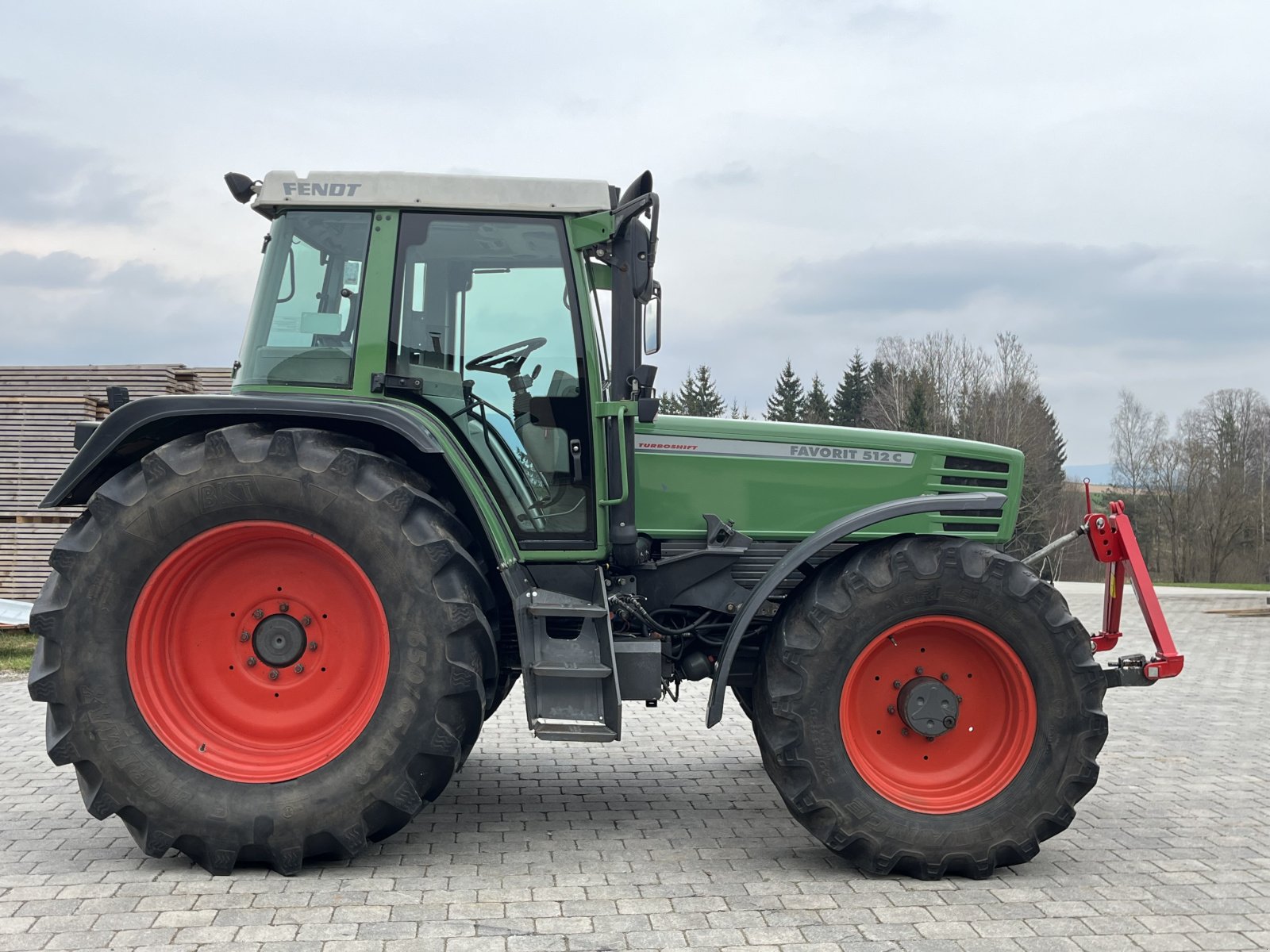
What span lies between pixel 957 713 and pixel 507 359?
2.41 meters

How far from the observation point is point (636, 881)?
4383 millimetres

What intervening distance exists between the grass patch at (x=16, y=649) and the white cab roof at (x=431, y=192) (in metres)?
6.65

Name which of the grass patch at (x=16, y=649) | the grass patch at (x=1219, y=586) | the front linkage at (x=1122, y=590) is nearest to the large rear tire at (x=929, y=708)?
the front linkage at (x=1122, y=590)

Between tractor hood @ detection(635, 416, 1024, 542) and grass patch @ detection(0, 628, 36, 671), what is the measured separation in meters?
7.05

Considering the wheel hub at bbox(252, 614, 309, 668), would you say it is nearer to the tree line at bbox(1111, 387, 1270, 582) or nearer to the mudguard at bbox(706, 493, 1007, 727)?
the mudguard at bbox(706, 493, 1007, 727)

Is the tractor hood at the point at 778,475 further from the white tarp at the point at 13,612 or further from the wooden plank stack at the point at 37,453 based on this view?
the white tarp at the point at 13,612

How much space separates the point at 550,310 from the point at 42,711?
5.56 metres

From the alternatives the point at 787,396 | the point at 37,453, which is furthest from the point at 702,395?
the point at 37,453

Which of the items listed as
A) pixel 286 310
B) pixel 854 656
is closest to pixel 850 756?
pixel 854 656

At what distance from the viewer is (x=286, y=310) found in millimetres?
4809

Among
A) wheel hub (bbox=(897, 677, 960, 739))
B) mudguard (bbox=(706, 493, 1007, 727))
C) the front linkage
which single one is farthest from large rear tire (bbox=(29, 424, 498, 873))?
the front linkage

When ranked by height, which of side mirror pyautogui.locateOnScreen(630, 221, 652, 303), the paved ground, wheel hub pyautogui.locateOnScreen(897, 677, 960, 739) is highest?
side mirror pyautogui.locateOnScreen(630, 221, 652, 303)

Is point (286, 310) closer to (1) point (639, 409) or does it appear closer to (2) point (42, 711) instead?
(1) point (639, 409)

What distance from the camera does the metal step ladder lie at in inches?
177
